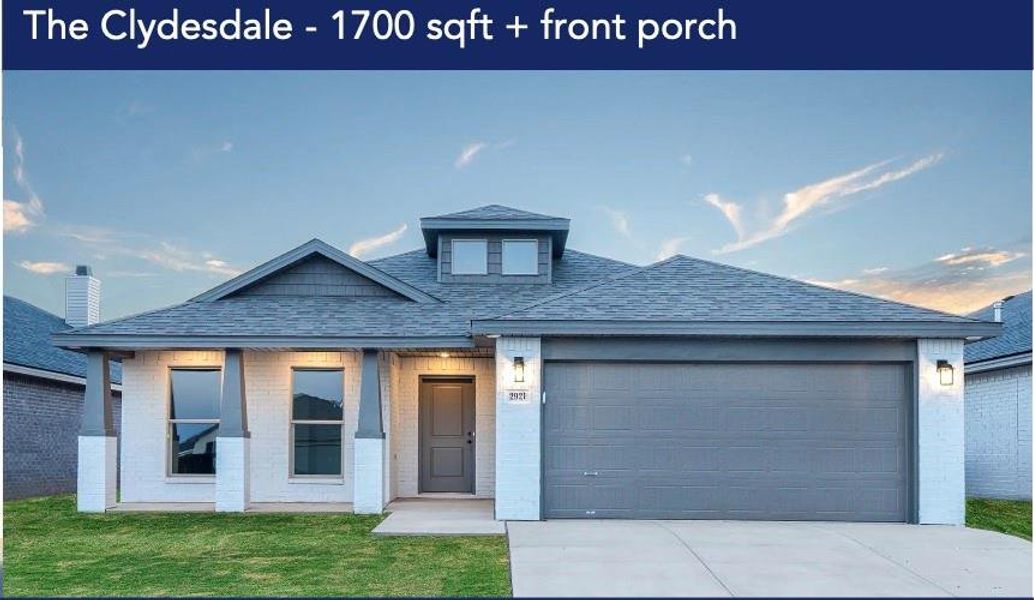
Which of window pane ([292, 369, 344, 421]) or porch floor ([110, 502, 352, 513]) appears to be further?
window pane ([292, 369, 344, 421])

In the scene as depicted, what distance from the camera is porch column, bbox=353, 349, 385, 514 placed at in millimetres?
13758

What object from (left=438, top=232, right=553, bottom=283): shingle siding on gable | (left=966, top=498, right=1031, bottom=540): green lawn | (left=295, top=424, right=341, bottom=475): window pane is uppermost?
(left=438, top=232, right=553, bottom=283): shingle siding on gable

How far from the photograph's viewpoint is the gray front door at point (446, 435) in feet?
53.8

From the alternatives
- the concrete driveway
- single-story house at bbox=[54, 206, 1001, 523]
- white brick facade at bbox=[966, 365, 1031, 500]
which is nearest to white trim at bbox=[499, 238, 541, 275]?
single-story house at bbox=[54, 206, 1001, 523]

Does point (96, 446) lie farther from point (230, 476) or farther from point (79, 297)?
point (79, 297)

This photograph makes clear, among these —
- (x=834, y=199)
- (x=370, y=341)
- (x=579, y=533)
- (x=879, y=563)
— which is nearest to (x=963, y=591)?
(x=879, y=563)

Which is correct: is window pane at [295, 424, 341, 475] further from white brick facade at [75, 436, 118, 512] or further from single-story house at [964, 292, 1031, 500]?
single-story house at [964, 292, 1031, 500]

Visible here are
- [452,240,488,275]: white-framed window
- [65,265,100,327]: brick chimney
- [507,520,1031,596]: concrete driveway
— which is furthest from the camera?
[65,265,100,327]: brick chimney

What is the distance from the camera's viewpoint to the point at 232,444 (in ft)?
46.3

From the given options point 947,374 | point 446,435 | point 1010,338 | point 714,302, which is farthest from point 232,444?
point 1010,338

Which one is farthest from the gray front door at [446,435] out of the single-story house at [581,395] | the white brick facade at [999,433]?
the white brick facade at [999,433]

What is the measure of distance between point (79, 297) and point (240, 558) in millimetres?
16102

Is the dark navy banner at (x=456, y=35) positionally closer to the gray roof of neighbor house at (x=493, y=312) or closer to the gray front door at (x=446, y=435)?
the gray roof of neighbor house at (x=493, y=312)

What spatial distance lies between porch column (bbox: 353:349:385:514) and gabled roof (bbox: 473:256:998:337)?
245 cm
